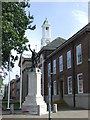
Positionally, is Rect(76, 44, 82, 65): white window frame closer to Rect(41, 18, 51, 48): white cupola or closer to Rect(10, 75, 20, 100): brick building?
Rect(41, 18, 51, 48): white cupola

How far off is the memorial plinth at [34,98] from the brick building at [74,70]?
20.6ft

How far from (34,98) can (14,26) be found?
6.69 metres

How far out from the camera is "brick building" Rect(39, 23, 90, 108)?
27188 millimetres

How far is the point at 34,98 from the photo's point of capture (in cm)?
2217

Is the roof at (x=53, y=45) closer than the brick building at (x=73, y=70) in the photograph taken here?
No

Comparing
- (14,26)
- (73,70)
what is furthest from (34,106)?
(73,70)

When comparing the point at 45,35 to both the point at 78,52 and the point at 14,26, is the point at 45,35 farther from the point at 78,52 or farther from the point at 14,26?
the point at 14,26

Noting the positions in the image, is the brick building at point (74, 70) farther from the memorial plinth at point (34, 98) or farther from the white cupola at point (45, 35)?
the white cupola at point (45, 35)

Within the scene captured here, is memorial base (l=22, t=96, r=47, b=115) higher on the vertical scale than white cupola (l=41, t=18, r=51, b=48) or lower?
lower

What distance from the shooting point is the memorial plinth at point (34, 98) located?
21.5 m

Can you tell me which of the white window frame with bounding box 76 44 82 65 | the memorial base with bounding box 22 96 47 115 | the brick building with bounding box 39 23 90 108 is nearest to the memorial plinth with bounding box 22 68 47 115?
the memorial base with bounding box 22 96 47 115

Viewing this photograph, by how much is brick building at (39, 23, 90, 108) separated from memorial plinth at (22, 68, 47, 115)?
248 inches

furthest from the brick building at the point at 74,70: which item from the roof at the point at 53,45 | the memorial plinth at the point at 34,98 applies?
the roof at the point at 53,45

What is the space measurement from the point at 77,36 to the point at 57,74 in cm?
1136
